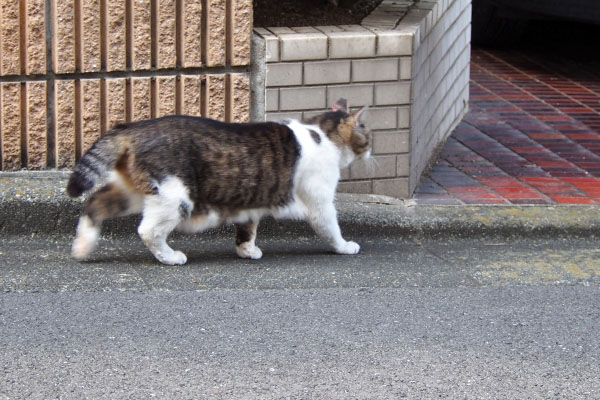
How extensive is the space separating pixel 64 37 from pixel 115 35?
26cm

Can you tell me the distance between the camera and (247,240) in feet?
16.0

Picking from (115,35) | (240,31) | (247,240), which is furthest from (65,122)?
(247,240)

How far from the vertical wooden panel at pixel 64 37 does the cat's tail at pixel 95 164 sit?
75 centimetres

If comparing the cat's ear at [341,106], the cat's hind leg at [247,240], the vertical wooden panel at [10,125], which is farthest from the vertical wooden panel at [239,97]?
the vertical wooden panel at [10,125]

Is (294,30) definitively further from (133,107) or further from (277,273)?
(277,273)

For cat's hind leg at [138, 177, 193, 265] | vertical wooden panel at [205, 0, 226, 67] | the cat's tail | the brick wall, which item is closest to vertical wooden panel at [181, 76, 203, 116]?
the brick wall

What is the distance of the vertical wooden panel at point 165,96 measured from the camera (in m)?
5.24

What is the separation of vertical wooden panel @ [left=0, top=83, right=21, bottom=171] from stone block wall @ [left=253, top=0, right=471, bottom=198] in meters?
1.30

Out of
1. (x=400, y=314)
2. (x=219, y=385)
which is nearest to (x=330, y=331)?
(x=400, y=314)

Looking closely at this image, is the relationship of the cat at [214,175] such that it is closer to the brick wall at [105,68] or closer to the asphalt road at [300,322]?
the asphalt road at [300,322]

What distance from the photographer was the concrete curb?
504 cm

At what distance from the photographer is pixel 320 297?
4.30 m

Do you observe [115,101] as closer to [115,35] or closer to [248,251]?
[115,35]

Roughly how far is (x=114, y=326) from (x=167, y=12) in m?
1.98
